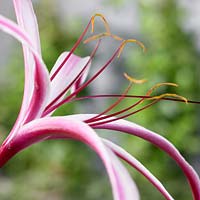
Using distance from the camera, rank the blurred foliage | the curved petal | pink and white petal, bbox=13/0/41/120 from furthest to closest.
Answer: the blurred foliage, pink and white petal, bbox=13/0/41/120, the curved petal

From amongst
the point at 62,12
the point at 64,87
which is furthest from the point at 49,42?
the point at 64,87

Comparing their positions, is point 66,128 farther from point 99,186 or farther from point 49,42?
point 49,42

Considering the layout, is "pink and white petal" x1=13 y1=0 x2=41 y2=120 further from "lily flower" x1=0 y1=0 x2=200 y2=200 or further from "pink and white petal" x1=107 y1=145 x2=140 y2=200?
"pink and white petal" x1=107 y1=145 x2=140 y2=200

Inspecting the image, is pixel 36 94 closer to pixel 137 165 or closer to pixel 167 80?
pixel 137 165

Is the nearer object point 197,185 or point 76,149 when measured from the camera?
point 197,185

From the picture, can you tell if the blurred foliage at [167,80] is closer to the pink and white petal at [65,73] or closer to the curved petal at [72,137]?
the pink and white petal at [65,73]

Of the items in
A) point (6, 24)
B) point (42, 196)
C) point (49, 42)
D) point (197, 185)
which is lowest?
point (42, 196)

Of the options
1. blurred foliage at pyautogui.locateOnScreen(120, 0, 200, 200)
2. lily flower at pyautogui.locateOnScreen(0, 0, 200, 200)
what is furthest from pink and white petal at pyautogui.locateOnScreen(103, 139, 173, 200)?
blurred foliage at pyautogui.locateOnScreen(120, 0, 200, 200)
